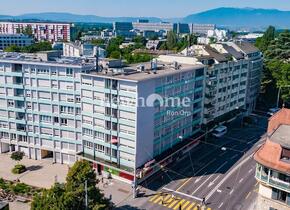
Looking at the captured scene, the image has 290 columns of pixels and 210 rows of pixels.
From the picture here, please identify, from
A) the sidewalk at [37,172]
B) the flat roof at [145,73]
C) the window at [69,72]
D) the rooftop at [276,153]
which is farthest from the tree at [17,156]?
the rooftop at [276,153]

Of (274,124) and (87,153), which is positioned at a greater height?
(274,124)

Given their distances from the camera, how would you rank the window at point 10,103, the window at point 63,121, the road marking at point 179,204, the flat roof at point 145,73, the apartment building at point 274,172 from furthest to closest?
the window at point 10,103 → the window at point 63,121 → the flat roof at point 145,73 → the road marking at point 179,204 → the apartment building at point 274,172

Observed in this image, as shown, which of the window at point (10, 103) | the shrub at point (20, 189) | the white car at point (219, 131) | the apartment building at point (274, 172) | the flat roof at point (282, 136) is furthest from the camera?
the white car at point (219, 131)

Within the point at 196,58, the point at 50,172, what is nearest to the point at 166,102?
the point at 196,58

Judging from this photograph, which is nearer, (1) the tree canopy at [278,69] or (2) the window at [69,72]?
(2) the window at [69,72]

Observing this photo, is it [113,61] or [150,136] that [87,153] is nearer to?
[150,136]

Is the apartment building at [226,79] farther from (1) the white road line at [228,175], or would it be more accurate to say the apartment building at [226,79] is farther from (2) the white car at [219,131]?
(1) the white road line at [228,175]

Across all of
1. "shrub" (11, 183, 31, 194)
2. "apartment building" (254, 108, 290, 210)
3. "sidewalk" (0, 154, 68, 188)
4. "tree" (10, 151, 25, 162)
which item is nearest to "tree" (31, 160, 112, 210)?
"shrub" (11, 183, 31, 194)
